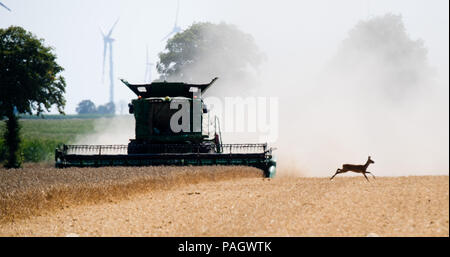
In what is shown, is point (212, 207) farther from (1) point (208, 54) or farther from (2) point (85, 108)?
(2) point (85, 108)

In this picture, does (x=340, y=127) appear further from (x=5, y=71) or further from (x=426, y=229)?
(x=426, y=229)

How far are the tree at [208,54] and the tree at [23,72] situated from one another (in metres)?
27.2

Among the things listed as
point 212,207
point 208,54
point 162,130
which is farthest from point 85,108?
point 212,207

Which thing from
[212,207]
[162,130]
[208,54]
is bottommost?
[212,207]

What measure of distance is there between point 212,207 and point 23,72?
28.7 meters

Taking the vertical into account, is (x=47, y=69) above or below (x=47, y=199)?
above

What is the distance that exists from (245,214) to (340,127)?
Answer: 32843 millimetres

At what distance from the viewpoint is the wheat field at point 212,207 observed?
31.2 ft

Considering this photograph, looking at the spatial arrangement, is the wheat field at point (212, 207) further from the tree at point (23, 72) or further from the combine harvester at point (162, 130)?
the tree at point (23, 72)

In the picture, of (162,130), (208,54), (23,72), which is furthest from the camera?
(208,54)

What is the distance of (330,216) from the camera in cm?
1028

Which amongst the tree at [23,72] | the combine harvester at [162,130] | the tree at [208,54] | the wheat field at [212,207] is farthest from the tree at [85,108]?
the wheat field at [212,207]

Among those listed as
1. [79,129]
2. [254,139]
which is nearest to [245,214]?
[254,139]

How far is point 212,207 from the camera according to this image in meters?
13.0
